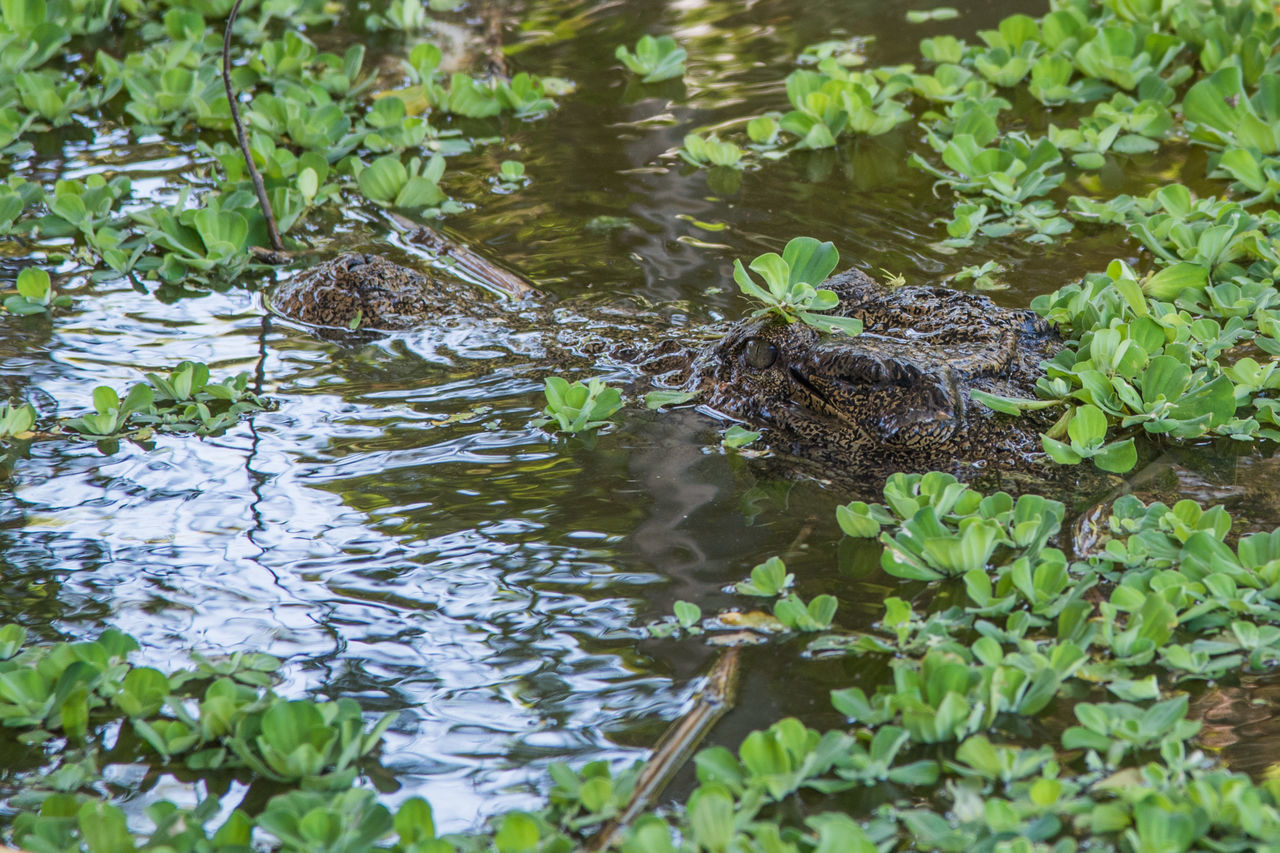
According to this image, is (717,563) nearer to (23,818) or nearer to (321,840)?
(321,840)

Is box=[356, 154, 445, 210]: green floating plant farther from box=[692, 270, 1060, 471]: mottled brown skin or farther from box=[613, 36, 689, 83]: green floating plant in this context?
box=[692, 270, 1060, 471]: mottled brown skin

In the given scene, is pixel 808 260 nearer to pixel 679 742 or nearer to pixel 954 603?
pixel 954 603

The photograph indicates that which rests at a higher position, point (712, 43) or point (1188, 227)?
point (712, 43)

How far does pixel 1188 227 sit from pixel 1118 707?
8.36ft

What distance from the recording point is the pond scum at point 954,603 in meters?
2.19

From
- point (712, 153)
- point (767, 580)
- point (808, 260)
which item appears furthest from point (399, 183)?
point (767, 580)

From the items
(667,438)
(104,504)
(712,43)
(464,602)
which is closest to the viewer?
(464,602)

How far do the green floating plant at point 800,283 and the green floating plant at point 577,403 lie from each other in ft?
1.76

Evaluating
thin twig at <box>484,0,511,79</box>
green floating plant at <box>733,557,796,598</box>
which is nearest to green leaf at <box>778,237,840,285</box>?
green floating plant at <box>733,557,796,598</box>

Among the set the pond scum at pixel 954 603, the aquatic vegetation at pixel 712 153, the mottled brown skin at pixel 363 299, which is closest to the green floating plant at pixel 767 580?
the pond scum at pixel 954 603

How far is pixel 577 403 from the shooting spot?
370cm

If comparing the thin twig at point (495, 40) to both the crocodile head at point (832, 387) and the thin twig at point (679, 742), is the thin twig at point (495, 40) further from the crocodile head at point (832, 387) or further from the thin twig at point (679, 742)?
the thin twig at point (679, 742)

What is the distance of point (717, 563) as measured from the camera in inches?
123

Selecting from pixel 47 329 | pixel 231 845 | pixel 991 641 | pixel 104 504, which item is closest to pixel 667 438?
pixel 991 641
